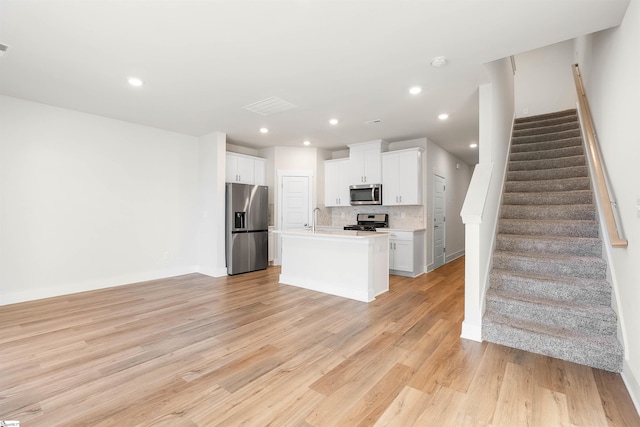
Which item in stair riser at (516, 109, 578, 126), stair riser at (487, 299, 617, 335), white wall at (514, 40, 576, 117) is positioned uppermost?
white wall at (514, 40, 576, 117)

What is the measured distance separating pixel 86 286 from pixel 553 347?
5868 millimetres

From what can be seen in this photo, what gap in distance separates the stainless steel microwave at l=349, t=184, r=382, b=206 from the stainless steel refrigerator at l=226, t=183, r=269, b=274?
1876mm

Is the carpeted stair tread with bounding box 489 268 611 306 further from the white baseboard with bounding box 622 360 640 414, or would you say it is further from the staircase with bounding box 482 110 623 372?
the white baseboard with bounding box 622 360 640 414

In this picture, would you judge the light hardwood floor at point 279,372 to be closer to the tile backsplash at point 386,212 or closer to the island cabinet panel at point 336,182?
the tile backsplash at point 386,212

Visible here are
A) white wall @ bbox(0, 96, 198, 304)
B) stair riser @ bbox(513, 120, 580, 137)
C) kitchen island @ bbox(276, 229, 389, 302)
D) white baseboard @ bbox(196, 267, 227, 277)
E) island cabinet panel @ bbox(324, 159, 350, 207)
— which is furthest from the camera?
island cabinet panel @ bbox(324, 159, 350, 207)

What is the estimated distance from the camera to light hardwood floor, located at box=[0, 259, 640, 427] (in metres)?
1.73

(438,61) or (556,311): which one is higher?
(438,61)

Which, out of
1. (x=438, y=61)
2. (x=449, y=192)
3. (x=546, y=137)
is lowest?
(x=449, y=192)

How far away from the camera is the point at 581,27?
233 centimetres

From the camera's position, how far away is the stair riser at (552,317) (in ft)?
7.77

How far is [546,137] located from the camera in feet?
15.8

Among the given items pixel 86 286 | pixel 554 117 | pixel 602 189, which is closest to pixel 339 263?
pixel 602 189

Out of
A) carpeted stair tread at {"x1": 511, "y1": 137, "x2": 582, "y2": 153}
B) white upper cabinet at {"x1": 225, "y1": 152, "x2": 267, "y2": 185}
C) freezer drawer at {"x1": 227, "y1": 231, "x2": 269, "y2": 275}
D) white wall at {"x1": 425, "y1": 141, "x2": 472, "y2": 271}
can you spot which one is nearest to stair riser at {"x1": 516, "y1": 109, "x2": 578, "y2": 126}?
carpeted stair tread at {"x1": 511, "y1": 137, "x2": 582, "y2": 153}

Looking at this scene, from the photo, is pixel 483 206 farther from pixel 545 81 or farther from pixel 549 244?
pixel 545 81
